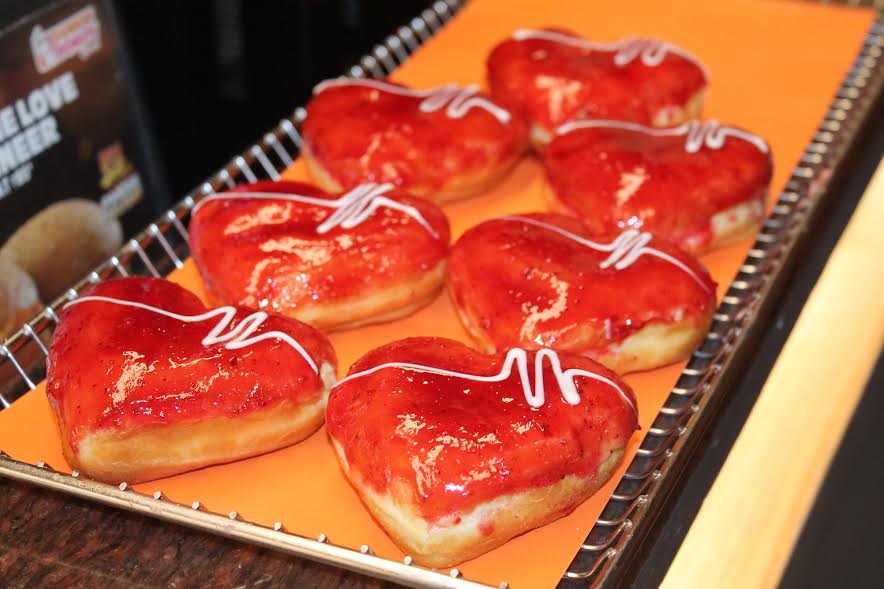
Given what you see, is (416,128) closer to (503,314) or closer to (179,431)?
(503,314)

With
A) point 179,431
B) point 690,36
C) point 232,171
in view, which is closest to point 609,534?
point 179,431

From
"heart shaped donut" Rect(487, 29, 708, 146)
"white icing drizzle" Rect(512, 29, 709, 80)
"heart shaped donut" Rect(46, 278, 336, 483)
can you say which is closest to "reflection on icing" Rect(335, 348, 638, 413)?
"heart shaped donut" Rect(46, 278, 336, 483)

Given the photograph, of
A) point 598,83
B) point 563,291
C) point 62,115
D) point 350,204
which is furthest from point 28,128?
point 598,83

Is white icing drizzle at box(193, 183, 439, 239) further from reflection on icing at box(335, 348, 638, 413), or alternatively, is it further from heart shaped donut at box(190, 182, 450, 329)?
reflection on icing at box(335, 348, 638, 413)

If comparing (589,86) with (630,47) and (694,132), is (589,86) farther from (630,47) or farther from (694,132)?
(694,132)

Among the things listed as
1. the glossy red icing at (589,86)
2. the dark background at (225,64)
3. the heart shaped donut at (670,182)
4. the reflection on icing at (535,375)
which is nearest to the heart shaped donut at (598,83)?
the glossy red icing at (589,86)

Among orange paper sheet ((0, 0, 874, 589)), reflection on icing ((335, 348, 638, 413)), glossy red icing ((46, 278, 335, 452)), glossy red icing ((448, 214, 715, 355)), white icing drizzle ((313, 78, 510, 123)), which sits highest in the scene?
white icing drizzle ((313, 78, 510, 123))
